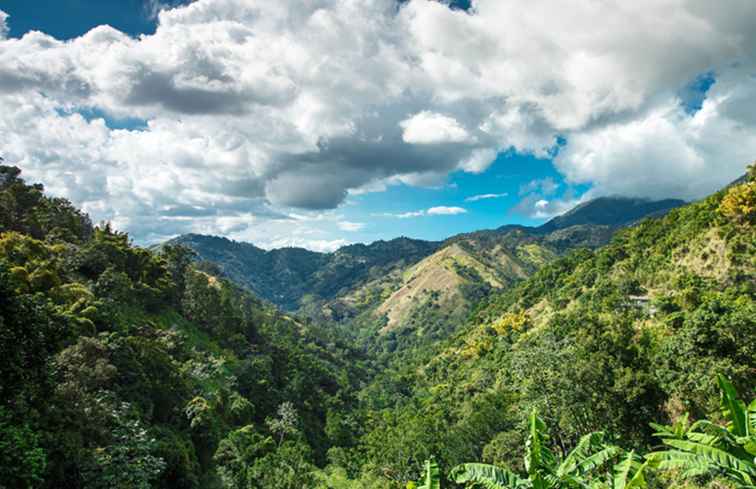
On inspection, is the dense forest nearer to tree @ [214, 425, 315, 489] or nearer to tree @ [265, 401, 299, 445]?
tree @ [214, 425, 315, 489]

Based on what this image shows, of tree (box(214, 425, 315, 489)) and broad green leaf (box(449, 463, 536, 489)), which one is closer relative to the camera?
broad green leaf (box(449, 463, 536, 489))

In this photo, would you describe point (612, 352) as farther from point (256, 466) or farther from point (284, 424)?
point (284, 424)

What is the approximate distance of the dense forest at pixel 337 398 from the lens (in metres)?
16.2

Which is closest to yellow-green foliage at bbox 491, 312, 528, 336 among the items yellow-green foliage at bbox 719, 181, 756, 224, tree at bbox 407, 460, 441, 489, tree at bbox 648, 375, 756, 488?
yellow-green foliage at bbox 719, 181, 756, 224

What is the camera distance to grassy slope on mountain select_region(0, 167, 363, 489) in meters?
20.8

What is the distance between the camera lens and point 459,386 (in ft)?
331

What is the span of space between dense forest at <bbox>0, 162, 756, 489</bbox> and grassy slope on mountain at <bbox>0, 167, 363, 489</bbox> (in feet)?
0.55

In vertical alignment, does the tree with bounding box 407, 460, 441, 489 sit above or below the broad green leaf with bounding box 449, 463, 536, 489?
above

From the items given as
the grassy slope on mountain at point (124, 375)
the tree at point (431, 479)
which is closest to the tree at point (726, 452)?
the tree at point (431, 479)

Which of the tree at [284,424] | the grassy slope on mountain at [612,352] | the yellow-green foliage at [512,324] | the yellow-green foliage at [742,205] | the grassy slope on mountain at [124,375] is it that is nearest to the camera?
the grassy slope on mountain at [124,375]

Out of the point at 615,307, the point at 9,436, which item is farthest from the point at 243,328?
the point at 9,436

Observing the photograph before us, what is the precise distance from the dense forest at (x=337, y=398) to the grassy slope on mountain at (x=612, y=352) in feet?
0.66

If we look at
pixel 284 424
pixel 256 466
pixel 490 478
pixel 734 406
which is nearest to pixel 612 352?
pixel 734 406

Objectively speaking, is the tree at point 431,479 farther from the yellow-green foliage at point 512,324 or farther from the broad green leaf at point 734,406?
the yellow-green foliage at point 512,324
